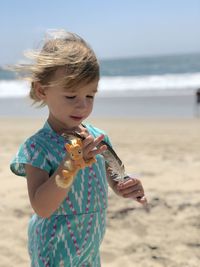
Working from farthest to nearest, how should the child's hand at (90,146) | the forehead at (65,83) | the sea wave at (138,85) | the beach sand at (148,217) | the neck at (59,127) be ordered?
the sea wave at (138,85) < the beach sand at (148,217) < the neck at (59,127) < the forehead at (65,83) < the child's hand at (90,146)

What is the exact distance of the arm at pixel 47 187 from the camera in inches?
60.4

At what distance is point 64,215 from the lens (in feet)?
5.94

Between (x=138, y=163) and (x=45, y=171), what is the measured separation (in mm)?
4538

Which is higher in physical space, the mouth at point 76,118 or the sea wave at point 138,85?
the mouth at point 76,118

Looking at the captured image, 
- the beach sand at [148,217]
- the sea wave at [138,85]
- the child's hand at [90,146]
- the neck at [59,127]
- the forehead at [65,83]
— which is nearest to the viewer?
the child's hand at [90,146]

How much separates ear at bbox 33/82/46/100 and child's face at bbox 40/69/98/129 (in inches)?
0.5

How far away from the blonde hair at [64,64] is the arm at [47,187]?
29 centimetres

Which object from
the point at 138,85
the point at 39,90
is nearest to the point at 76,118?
the point at 39,90

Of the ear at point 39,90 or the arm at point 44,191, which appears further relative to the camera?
the ear at point 39,90

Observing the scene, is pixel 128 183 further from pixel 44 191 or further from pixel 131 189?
pixel 44 191

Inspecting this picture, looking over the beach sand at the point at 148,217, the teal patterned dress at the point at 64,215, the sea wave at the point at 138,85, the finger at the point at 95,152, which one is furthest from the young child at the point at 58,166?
the sea wave at the point at 138,85

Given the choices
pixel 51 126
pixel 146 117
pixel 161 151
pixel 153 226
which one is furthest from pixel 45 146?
pixel 146 117

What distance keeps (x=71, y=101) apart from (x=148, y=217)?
7.99ft

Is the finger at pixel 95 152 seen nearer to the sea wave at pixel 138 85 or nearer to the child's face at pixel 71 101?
the child's face at pixel 71 101
